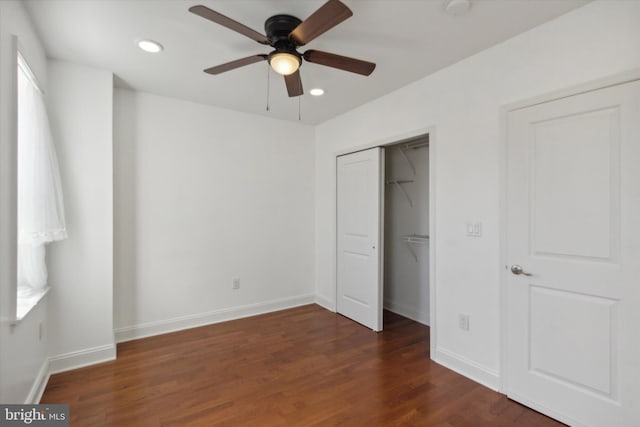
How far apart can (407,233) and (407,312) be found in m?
1.03

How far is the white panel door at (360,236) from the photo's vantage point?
3.42 metres

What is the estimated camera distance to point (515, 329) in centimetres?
216

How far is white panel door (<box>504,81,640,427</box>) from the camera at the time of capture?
170 cm

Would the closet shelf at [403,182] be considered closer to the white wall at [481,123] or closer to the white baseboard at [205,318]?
the white wall at [481,123]

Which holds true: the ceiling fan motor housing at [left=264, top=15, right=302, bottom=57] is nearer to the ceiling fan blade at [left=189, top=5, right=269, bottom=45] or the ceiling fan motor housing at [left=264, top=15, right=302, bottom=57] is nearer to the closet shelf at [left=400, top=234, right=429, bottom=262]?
the ceiling fan blade at [left=189, top=5, right=269, bottom=45]

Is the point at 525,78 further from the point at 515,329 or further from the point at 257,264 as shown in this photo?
the point at 257,264

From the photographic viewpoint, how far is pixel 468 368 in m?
2.45

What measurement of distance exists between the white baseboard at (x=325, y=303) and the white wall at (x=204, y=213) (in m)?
0.13

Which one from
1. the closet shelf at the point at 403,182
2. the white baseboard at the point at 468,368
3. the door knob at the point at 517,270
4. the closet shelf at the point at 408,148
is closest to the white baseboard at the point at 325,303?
the white baseboard at the point at 468,368

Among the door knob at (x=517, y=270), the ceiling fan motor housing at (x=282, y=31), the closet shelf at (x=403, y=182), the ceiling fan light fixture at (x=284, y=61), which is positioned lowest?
the door knob at (x=517, y=270)

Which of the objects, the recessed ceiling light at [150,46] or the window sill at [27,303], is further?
the recessed ceiling light at [150,46]

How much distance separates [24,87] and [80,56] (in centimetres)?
64

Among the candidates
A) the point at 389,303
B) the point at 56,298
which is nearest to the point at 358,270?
the point at 389,303

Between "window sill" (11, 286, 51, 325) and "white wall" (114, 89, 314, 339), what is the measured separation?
2.74 ft
